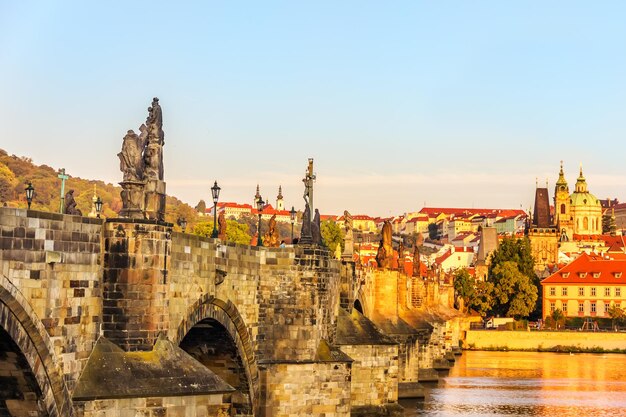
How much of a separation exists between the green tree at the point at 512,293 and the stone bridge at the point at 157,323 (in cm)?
9306

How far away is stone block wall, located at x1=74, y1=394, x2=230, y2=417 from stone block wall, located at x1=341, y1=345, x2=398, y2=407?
2074cm

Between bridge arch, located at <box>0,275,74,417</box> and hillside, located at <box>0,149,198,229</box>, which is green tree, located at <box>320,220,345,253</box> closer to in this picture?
hillside, located at <box>0,149,198,229</box>

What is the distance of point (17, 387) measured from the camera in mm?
19016

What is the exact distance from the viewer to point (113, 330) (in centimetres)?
Result: 2102

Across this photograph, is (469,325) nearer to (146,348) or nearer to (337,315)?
(337,315)

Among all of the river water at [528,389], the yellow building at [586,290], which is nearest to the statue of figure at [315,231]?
the river water at [528,389]

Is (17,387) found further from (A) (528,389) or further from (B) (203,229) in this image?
(B) (203,229)

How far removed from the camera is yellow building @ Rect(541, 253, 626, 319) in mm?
132750

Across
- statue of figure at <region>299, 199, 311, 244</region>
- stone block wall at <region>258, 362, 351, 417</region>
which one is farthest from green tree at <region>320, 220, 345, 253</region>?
stone block wall at <region>258, 362, 351, 417</region>

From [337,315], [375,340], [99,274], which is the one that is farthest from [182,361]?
[375,340]

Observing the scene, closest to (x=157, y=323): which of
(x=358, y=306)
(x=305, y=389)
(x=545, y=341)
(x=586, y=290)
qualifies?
(x=305, y=389)

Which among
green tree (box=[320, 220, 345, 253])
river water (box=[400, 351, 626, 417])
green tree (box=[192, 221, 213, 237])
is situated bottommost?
river water (box=[400, 351, 626, 417])

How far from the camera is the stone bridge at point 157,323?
18.8 metres

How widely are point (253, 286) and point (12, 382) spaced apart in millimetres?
12580
